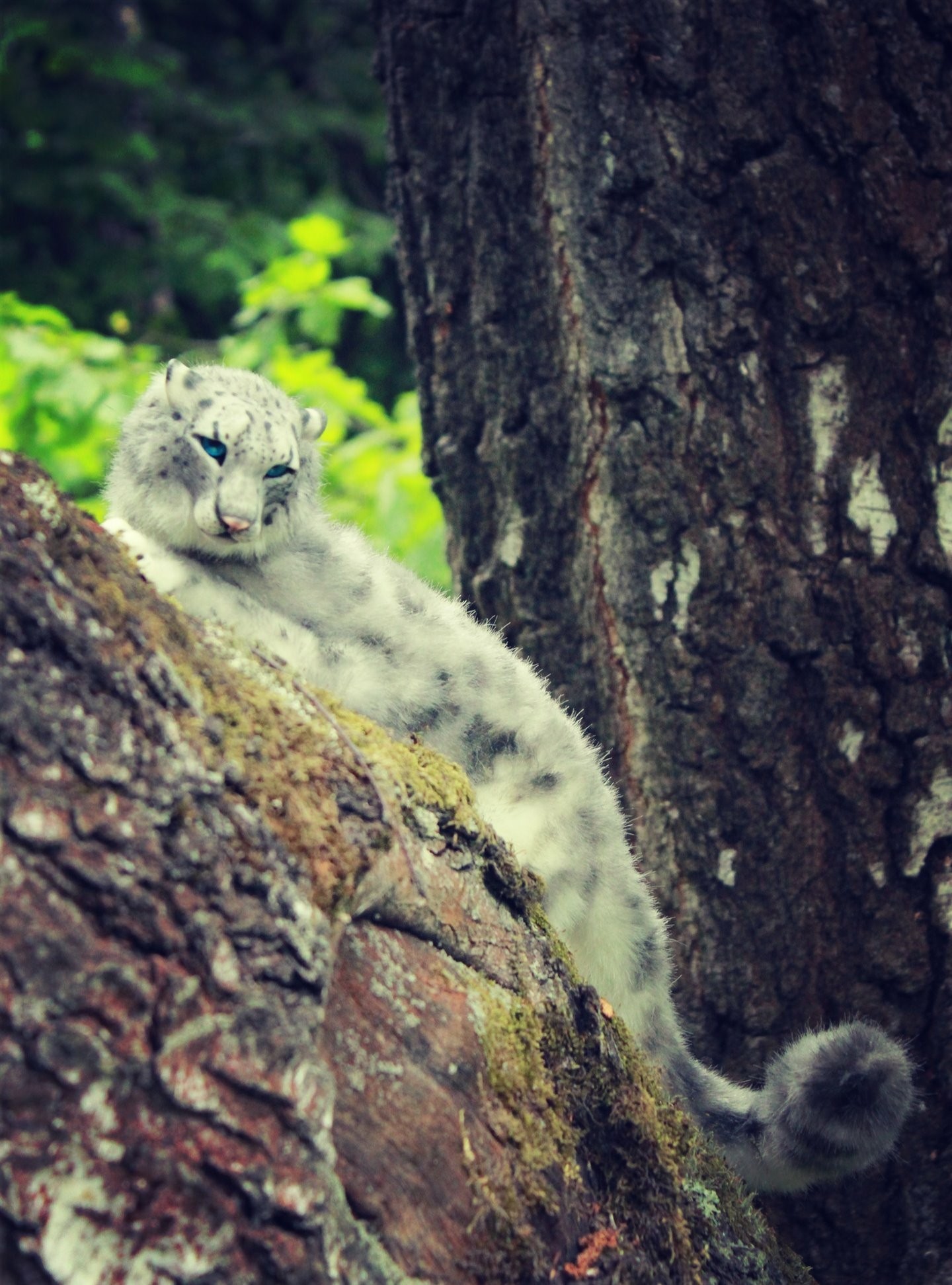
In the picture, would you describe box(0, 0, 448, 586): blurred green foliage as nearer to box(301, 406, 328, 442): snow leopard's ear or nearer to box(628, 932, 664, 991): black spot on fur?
box(301, 406, 328, 442): snow leopard's ear

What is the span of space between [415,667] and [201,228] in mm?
5206

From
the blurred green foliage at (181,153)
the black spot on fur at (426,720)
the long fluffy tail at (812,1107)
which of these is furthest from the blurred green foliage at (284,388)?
the long fluffy tail at (812,1107)

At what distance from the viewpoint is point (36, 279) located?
8234mm

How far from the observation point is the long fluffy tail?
2666 mm

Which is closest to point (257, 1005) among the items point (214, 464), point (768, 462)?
point (214, 464)

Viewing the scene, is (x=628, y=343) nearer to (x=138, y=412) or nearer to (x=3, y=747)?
(x=138, y=412)

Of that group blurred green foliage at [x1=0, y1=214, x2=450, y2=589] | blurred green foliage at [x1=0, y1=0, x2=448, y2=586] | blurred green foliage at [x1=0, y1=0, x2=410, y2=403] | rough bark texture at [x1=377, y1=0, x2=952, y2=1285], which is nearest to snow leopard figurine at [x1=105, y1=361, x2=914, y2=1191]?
rough bark texture at [x1=377, y1=0, x2=952, y2=1285]

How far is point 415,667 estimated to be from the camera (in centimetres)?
304

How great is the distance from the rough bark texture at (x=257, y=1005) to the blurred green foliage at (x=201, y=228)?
2805mm

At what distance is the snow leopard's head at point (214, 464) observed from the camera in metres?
2.81

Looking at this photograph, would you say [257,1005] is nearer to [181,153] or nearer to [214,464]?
[214,464]

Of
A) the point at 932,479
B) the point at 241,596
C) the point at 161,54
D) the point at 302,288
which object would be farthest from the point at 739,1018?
the point at 161,54

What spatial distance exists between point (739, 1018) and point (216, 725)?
193 cm

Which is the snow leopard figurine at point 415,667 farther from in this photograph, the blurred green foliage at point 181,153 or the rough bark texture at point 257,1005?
the blurred green foliage at point 181,153
